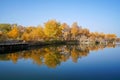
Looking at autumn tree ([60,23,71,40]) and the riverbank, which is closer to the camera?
the riverbank

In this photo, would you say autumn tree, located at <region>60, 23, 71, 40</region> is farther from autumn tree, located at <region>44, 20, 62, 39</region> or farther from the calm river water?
the calm river water

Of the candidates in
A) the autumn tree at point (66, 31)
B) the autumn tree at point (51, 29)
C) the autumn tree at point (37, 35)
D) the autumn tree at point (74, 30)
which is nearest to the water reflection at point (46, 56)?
the autumn tree at point (37, 35)

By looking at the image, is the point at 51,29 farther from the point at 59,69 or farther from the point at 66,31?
the point at 59,69

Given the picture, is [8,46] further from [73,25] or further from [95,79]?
[73,25]

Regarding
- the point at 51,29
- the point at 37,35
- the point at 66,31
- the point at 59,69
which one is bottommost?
the point at 59,69

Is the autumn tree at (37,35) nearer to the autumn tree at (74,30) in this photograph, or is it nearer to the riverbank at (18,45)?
the riverbank at (18,45)

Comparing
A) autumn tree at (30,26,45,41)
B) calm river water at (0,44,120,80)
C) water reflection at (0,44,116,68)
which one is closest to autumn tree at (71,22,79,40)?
autumn tree at (30,26,45,41)

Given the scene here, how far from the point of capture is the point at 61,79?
58.4ft

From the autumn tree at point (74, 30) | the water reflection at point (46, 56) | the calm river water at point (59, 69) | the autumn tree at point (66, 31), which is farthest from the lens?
the autumn tree at point (74, 30)

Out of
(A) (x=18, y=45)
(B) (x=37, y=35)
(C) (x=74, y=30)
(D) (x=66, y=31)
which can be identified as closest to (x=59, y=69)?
(A) (x=18, y=45)

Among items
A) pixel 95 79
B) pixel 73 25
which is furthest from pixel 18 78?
pixel 73 25

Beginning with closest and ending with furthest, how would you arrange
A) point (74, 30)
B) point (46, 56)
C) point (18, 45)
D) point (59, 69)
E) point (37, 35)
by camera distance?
1. point (59, 69)
2. point (46, 56)
3. point (18, 45)
4. point (37, 35)
5. point (74, 30)

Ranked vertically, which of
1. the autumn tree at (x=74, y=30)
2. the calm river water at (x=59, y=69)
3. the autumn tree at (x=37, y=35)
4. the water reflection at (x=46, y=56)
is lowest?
the calm river water at (x=59, y=69)

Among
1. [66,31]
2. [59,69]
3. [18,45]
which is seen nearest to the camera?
[59,69]
